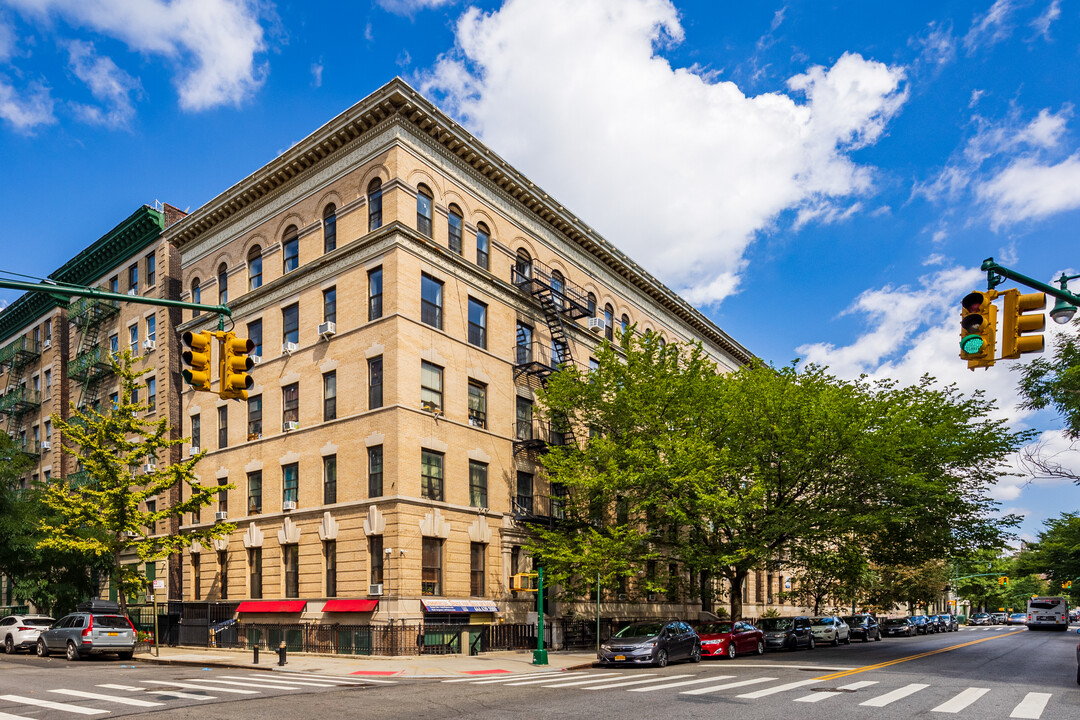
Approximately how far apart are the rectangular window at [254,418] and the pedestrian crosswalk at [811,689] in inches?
753

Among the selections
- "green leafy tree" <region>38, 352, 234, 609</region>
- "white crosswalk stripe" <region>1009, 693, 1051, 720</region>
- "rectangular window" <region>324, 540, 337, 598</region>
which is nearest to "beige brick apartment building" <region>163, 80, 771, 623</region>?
"rectangular window" <region>324, 540, 337, 598</region>

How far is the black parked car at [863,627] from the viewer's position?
154 ft

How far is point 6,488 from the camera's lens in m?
38.2

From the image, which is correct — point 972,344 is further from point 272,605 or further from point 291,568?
point 272,605

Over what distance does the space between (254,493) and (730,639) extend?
2109 centimetres

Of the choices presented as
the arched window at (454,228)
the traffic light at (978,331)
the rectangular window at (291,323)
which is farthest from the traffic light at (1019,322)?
the rectangular window at (291,323)

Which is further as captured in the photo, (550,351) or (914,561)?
(550,351)

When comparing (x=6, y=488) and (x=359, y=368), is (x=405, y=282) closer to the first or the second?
(x=359, y=368)

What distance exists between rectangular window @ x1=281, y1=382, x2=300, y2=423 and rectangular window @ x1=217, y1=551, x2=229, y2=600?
7.20m

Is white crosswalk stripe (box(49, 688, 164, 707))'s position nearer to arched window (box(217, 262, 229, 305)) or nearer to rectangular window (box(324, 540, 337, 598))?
rectangular window (box(324, 540, 337, 598))

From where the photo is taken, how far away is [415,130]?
105ft

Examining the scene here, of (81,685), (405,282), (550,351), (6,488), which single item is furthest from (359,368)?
(6,488)

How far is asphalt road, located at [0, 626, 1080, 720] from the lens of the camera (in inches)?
525

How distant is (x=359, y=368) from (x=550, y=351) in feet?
37.3
